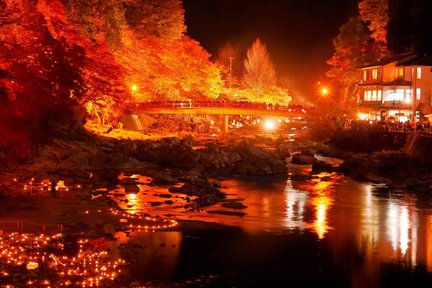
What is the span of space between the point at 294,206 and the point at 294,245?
6339 millimetres

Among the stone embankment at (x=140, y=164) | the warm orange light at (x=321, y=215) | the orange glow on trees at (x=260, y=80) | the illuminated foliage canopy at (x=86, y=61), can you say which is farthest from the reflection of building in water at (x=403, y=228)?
the orange glow on trees at (x=260, y=80)

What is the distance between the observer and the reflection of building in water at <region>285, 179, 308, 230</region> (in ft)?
65.7

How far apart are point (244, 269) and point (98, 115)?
29.6m

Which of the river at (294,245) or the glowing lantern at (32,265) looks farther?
the river at (294,245)

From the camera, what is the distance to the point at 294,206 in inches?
917

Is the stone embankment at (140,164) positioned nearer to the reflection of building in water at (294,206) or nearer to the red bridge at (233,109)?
the reflection of building in water at (294,206)

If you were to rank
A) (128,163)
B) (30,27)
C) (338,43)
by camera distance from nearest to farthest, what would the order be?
(30,27)
(128,163)
(338,43)

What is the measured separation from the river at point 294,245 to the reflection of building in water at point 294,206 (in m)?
0.04

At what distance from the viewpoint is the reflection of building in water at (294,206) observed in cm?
2004

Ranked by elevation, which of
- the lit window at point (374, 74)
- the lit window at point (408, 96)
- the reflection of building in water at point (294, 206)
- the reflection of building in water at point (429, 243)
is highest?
the lit window at point (374, 74)

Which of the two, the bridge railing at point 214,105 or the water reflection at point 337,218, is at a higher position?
the bridge railing at point 214,105

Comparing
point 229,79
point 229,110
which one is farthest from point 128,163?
point 229,79

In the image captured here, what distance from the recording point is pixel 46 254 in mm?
14711

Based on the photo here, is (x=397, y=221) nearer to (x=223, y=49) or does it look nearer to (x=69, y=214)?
(x=69, y=214)
